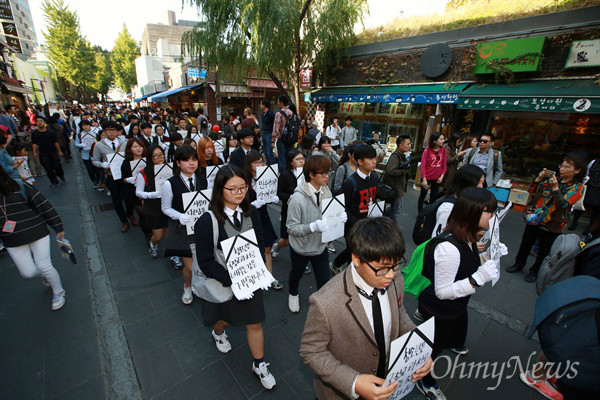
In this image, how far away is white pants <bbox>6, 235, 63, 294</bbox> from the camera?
10.7 feet

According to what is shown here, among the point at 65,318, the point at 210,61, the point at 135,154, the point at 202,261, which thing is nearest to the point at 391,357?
the point at 202,261

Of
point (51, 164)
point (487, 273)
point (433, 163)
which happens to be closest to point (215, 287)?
point (487, 273)

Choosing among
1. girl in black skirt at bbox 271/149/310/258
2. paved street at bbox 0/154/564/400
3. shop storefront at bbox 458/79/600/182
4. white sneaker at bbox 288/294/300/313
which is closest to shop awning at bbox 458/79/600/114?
shop storefront at bbox 458/79/600/182

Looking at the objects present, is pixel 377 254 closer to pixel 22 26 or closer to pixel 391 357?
pixel 391 357

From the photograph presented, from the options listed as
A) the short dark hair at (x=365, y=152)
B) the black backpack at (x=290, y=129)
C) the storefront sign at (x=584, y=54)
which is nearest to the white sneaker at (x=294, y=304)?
the short dark hair at (x=365, y=152)

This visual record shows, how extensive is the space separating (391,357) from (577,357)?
3.85 ft

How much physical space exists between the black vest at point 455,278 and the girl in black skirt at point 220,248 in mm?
1462

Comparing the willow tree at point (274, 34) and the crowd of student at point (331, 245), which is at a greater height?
the willow tree at point (274, 34)

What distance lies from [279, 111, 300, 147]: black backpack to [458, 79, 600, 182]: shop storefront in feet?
17.9

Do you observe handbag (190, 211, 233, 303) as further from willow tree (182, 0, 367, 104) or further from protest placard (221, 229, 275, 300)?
willow tree (182, 0, 367, 104)

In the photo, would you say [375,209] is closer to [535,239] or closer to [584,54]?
[535,239]

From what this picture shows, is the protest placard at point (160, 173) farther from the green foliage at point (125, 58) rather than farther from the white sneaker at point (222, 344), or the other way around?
the green foliage at point (125, 58)

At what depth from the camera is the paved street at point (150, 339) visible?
8.70 feet

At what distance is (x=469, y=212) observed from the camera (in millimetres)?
2115
